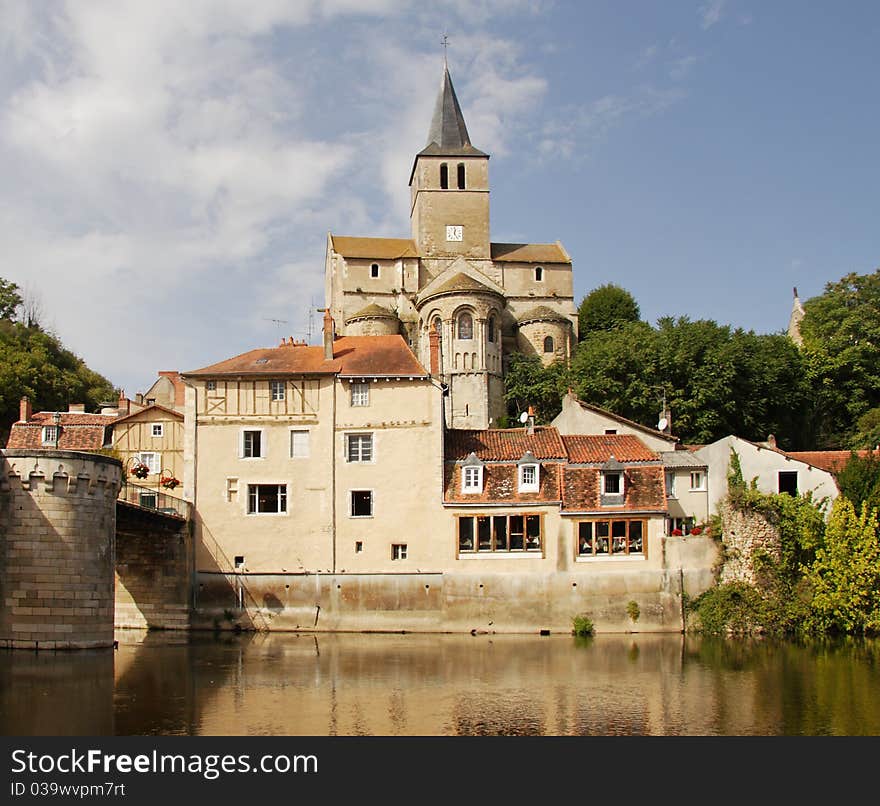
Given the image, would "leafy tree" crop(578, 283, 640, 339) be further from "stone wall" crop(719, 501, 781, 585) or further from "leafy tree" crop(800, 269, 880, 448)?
"stone wall" crop(719, 501, 781, 585)

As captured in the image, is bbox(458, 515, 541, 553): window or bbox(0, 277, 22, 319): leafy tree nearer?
bbox(458, 515, 541, 553): window

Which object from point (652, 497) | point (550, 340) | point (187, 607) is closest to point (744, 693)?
point (652, 497)

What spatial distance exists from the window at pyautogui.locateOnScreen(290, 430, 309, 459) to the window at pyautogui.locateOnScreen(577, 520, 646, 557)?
10795 millimetres

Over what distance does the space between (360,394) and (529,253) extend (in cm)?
4636

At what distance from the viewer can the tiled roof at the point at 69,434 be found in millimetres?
47062

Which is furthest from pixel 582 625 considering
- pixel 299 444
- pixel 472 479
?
pixel 299 444

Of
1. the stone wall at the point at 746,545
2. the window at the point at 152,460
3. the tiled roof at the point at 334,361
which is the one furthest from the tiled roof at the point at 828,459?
the window at the point at 152,460

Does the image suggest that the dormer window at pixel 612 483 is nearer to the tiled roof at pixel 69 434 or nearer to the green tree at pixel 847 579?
the green tree at pixel 847 579

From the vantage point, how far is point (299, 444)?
130ft

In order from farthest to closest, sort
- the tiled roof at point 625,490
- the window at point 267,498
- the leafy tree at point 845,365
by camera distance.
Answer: the leafy tree at point 845,365, the window at point 267,498, the tiled roof at point 625,490

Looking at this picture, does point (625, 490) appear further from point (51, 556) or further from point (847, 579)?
point (51, 556)

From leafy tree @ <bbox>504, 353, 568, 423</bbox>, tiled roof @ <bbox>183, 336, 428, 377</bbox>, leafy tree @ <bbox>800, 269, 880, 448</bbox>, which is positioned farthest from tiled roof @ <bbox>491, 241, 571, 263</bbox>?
tiled roof @ <bbox>183, 336, 428, 377</bbox>

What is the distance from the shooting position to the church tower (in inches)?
3263

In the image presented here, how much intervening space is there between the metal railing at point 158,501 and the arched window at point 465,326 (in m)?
33.2
